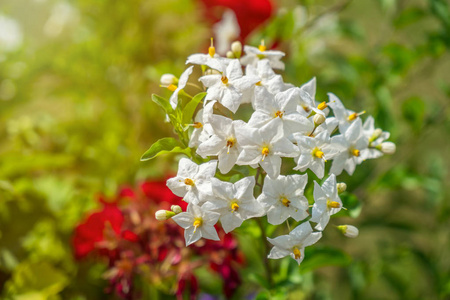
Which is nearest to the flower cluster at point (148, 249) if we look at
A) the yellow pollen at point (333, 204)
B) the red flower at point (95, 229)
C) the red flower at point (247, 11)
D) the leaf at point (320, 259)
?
the red flower at point (95, 229)

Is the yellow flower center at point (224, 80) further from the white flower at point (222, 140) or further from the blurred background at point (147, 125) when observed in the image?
the blurred background at point (147, 125)

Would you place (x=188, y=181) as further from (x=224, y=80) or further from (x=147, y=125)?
(x=147, y=125)

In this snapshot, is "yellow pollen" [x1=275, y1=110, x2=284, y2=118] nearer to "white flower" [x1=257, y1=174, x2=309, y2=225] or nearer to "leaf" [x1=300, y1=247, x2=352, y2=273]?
"white flower" [x1=257, y1=174, x2=309, y2=225]

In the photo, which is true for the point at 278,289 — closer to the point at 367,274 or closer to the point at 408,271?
the point at 367,274

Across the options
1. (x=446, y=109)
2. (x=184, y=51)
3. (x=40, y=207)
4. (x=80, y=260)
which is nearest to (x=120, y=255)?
(x=80, y=260)

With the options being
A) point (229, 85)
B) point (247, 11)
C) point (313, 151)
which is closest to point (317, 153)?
point (313, 151)

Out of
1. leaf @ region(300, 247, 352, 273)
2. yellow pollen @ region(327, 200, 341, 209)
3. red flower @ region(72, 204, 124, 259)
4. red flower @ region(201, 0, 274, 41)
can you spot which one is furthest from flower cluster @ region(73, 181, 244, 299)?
red flower @ region(201, 0, 274, 41)
